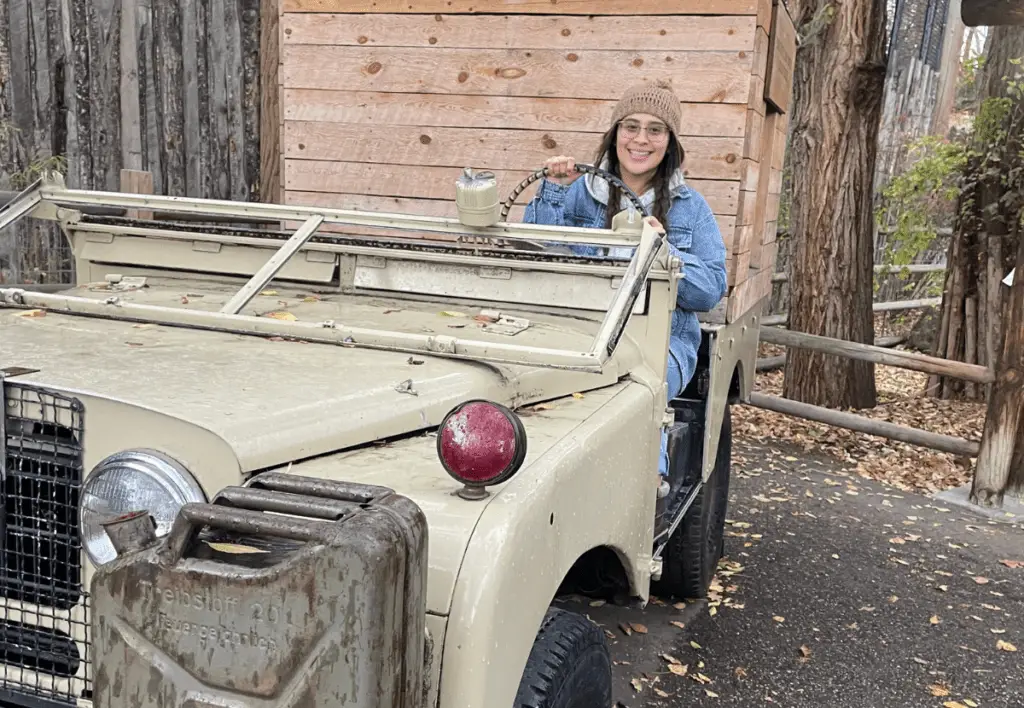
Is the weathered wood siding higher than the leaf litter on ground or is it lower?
higher

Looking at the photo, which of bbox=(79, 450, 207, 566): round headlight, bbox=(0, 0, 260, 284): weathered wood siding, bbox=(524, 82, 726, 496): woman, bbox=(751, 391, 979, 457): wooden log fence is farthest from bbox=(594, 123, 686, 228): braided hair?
bbox=(751, 391, 979, 457): wooden log fence

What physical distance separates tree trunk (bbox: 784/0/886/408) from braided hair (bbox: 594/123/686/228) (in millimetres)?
5294

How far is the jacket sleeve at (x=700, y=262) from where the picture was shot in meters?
3.36

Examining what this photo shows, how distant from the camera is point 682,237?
11.7 feet

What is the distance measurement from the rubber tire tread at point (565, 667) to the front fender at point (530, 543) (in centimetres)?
13

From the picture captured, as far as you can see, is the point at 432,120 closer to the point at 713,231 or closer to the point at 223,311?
the point at 713,231

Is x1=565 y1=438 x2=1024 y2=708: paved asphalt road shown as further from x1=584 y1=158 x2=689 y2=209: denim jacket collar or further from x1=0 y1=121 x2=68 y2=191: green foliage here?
x1=0 y1=121 x2=68 y2=191: green foliage

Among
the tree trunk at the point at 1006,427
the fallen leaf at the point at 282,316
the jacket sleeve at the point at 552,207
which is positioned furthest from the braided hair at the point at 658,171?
the tree trunk at the point at 1006,427

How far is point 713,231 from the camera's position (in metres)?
3.62

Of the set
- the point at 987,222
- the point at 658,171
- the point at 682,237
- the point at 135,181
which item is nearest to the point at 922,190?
the point at 987,222

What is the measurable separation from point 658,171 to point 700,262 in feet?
1.58

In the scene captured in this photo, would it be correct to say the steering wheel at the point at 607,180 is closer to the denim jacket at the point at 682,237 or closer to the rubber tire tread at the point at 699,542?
the denim jacket at the point at 682,237

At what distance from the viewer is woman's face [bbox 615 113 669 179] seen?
3598mm

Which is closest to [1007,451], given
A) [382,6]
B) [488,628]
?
[382,6]
